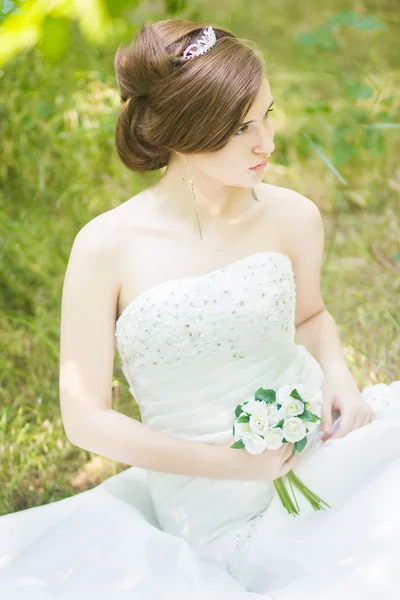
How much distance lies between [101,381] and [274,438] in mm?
402

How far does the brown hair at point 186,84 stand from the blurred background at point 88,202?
0.74 ft

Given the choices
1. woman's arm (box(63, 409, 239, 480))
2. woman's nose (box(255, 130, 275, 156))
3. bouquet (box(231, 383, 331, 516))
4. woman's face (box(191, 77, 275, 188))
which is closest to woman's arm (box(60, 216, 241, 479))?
woman's arm (box(63, 409, 239, 480))

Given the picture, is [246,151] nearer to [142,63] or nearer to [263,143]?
[263,143]

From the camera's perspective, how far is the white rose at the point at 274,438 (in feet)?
5.98

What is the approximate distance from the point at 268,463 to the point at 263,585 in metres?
0.25

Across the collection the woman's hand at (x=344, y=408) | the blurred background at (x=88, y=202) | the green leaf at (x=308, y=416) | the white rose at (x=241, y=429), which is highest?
the white rose at (x=241, y=429)

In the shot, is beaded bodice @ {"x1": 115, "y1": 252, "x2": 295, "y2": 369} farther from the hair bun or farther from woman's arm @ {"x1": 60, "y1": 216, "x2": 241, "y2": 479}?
the hair bun

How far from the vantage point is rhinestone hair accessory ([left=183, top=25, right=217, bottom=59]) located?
5.95 ft

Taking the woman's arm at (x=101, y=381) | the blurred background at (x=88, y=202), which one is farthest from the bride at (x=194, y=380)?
the blurred background at (x=88, y=202)

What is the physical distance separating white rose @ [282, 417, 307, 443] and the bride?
9 centimetres

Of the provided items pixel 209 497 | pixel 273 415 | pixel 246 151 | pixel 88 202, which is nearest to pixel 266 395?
pixel 273 415

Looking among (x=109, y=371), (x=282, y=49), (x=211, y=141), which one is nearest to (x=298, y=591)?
(x=109, y=371)

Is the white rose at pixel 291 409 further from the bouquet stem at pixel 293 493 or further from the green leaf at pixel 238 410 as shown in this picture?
the bouquet stem at pixel 293 493

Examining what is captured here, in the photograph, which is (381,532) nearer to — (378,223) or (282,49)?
(378,223)
